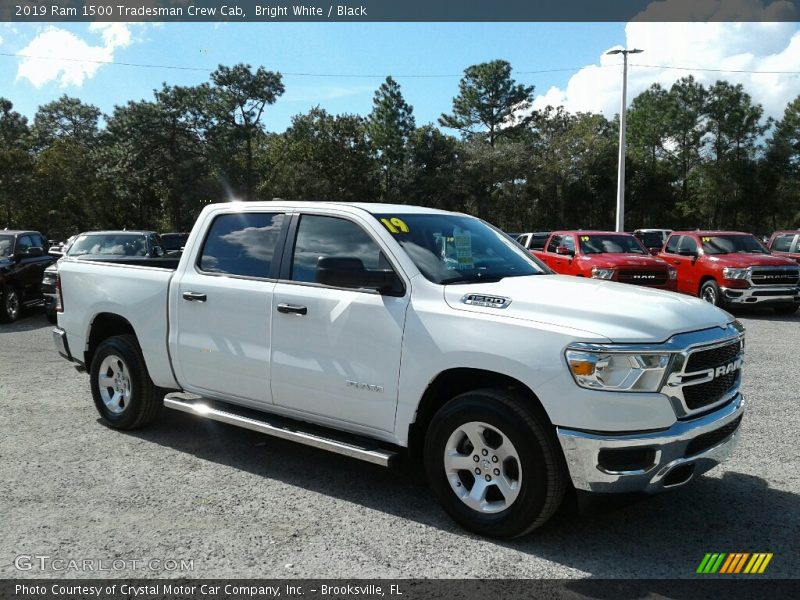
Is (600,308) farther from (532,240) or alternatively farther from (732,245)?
(532,240)

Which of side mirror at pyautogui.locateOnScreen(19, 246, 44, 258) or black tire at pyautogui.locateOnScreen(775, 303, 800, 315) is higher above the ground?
side mirror at pyautogui.locateOnScreen(19, 246, 44, 258)

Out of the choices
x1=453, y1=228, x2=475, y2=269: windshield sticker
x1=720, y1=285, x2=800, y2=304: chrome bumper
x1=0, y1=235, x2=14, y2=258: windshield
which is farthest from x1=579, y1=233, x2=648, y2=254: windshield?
x1=0, y1=235, x2=14, y2=258: windshield

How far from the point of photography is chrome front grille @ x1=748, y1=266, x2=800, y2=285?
14.3m

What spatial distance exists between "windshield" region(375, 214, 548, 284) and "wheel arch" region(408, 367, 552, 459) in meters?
0.60

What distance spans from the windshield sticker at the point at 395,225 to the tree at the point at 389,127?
52571 mm

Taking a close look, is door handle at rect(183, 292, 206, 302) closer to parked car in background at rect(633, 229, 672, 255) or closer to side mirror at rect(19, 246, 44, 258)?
side mirror at rect(19, 246, 44, 258)

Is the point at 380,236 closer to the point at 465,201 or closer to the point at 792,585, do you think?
the point at 792,585

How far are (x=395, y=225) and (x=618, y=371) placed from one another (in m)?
1.76

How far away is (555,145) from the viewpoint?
54.3 m

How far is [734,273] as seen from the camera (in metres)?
14.4

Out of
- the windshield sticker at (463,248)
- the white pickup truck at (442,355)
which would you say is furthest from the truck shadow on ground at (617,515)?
the windshield sticker at (463,248)

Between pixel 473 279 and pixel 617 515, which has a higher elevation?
pixel 473 279

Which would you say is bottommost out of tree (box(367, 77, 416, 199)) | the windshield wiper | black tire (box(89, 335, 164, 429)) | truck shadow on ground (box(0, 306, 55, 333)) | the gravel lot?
truck shadow on ground (box(0, 306, 55, 333))

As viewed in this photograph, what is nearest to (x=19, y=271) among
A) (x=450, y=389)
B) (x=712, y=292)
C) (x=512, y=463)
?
(x=450, y=389)
